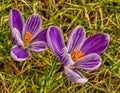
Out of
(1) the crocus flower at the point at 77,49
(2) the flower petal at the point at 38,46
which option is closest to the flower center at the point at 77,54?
(1) the crocus flower at the point at 77,49

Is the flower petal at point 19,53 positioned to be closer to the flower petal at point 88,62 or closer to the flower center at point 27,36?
the flower center at point 27,36

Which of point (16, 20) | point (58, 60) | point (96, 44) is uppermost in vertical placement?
point (16, 20)

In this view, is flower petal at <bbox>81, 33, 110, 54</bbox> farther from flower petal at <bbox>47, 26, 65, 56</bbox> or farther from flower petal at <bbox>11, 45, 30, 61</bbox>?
flower petal at <bbox>11, 45, 30, 61</bbox>

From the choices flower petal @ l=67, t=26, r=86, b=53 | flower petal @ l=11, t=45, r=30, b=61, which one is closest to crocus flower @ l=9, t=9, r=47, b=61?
flower petal @ l=11, t=45, r=30, b=61

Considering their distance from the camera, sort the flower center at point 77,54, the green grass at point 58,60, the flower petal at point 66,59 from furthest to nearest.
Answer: the green grass at point 58,60 < the flower center at point 77,54 < the flower petal at point 66,59

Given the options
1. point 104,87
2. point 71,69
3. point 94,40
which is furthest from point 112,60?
point 71,69

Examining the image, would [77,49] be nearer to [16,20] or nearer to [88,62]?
[88,62]

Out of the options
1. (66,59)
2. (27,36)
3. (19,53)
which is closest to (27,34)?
(27,36)

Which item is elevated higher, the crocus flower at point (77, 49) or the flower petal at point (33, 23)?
the flower petal at point (33, 23)
